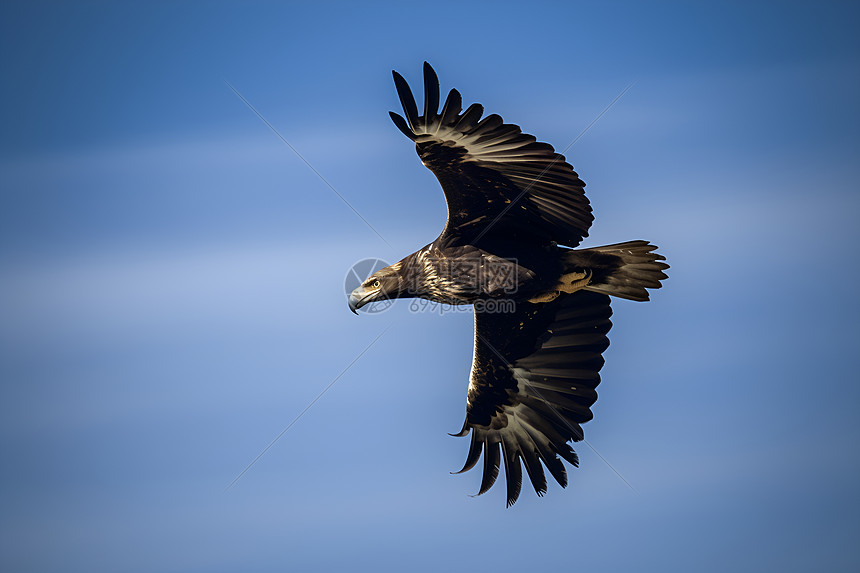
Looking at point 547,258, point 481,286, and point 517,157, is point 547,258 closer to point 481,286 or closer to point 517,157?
point 481,286

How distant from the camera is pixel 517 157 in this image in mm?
9086

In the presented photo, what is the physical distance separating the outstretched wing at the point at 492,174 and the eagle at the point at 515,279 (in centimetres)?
1

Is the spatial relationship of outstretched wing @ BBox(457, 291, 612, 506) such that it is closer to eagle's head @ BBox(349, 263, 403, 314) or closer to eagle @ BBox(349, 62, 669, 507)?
eagle @ BBox(349, 62, 669, 507)

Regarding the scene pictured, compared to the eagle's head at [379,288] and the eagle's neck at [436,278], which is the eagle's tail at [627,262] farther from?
the eagle's head at [379,288]

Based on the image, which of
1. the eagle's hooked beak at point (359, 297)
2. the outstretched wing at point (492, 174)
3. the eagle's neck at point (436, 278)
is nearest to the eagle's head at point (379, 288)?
the eagle's hooked beak at point (359, 297)

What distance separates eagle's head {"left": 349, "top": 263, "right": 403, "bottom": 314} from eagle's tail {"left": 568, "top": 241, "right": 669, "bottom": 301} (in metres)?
2.10

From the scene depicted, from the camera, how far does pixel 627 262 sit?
995 cm

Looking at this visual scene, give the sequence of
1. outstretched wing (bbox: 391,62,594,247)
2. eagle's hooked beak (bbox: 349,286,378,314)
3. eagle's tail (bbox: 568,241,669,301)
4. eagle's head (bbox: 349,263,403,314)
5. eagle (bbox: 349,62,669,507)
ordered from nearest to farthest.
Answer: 1. outstretched wing (bbox: 391,62,594,247)
2. eagle (bbox: 349,62,669,507)
3. eagle's tail (bbox: 568,241,669,301)
4. eagle's head (bbox: 349,263,403,314)
5. eagle's hooked beak (bbox: 349,286,378,314)

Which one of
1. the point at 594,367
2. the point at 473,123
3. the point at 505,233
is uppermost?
the point at 473,123

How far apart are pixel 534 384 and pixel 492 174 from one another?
Result: 10.7ft

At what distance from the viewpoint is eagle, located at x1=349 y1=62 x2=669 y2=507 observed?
9078 mm

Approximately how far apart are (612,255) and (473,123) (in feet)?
7.70

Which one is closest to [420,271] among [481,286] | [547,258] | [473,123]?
[481,286]

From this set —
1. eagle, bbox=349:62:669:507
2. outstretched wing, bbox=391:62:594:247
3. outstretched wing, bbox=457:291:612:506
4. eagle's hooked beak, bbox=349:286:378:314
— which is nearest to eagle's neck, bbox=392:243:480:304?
eagle, bbox=349:62:669:507
